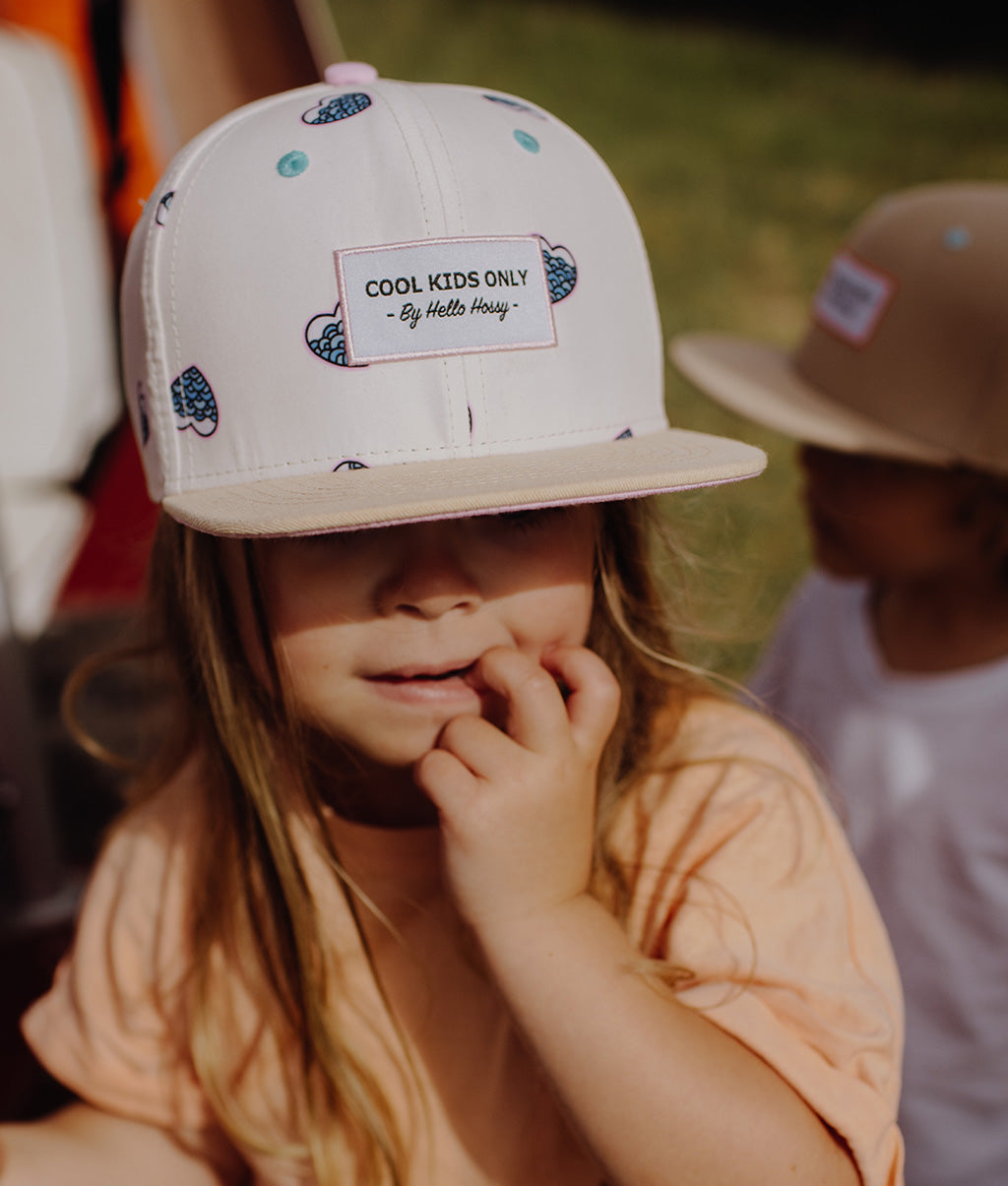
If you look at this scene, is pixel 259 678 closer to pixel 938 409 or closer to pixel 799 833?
pixel 799 833

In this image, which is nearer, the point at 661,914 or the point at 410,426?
the point at 410,426

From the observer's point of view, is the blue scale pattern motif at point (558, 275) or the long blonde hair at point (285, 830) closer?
the blue scale pattern motif at point (558, 275)

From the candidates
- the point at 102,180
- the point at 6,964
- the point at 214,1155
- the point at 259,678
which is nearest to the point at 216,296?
the point at 259,678

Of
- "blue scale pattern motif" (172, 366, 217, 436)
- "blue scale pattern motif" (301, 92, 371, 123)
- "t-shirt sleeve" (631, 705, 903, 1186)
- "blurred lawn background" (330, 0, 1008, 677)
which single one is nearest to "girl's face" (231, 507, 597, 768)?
"blue scale pattern motif" (172, 366, 217, 436)

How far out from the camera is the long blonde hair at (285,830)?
0.98 meters

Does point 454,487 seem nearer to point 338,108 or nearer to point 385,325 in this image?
point 385,325

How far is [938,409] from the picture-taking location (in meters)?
1.44

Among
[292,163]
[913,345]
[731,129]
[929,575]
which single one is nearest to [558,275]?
[292,163]

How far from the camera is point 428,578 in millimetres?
847

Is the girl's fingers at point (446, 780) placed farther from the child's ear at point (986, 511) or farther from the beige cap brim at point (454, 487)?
the child's ear at point (986, 511)

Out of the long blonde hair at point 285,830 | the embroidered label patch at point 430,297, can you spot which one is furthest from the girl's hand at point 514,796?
the embroidered label patch at point 430,297

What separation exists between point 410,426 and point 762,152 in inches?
209

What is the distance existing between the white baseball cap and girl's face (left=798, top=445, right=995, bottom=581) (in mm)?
696

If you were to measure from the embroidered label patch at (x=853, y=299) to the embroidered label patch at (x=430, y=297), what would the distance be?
2.77 ft
